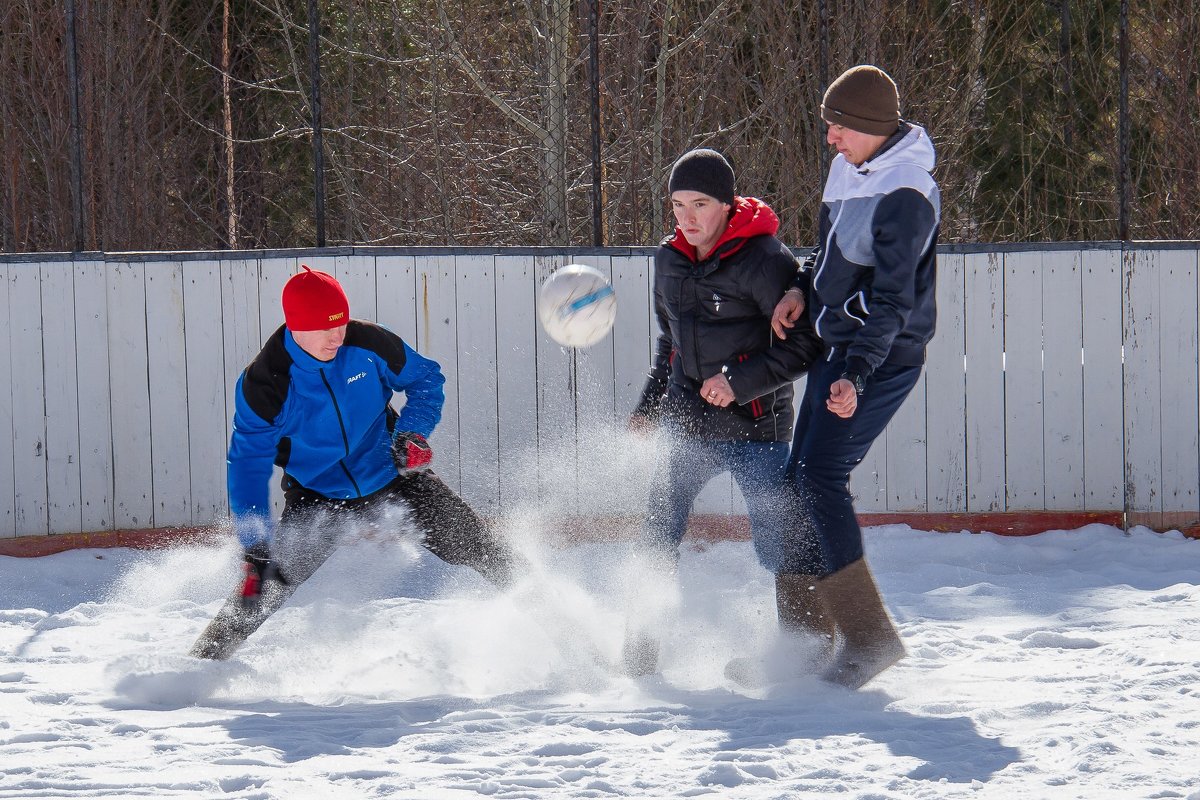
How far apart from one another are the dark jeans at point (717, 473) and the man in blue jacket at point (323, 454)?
0.59m

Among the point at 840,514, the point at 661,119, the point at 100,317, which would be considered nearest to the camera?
the point at 840,514

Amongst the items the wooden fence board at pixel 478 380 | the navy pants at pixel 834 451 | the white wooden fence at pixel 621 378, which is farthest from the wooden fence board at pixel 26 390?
the navy pants at pixel 834 451

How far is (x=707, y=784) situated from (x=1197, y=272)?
5.07m

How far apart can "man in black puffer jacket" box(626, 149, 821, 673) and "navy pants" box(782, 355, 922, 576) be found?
114 mm

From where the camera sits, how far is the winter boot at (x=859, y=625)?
4.30m

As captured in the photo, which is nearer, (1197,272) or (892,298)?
(892,298)

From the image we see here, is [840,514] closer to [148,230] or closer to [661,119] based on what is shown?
[661,119]

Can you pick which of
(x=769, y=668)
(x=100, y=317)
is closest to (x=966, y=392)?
(x=769, y=668)

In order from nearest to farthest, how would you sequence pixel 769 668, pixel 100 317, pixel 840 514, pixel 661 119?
pixel 840 514
pixel 769 668
pixel 100 317
pixel 661 119

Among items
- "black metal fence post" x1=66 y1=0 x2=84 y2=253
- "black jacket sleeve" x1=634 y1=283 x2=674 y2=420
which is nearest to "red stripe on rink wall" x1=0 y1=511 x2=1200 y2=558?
"black metal fence post" x1=66 y1=0 x2=84 y2=253

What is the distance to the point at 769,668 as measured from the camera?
15.1 ft

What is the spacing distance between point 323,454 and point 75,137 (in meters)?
3.73

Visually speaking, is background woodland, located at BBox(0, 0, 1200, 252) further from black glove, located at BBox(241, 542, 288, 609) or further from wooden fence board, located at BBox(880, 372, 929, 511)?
black glove, located at BBox(241, 542, 288, 609)

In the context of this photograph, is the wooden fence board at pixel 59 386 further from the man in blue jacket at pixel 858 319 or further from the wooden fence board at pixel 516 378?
the man in blue jacket at pixel 858 319
